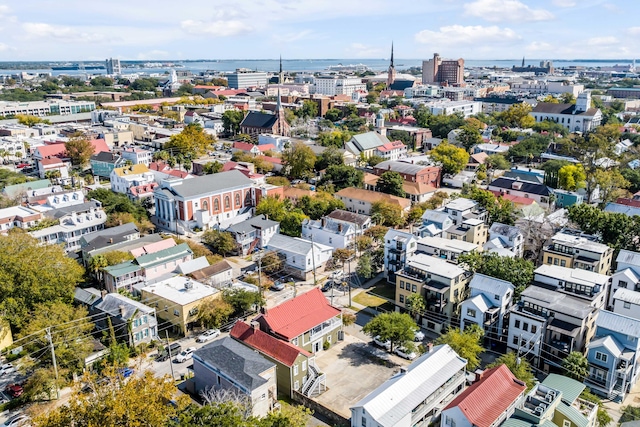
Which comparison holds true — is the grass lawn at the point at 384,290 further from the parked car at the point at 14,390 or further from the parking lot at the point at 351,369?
the parked car at the point at 14,390

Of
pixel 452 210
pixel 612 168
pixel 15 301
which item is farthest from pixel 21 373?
pixel 612 168

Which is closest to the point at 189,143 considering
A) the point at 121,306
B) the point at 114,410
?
the point at 121,306

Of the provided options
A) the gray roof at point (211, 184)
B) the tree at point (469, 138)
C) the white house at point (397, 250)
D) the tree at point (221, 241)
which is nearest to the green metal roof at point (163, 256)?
the tree at point (221, 241)

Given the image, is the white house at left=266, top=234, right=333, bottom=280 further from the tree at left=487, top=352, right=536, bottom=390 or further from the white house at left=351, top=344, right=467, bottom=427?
the tree at left=487, top=352, right=536, bottom=390

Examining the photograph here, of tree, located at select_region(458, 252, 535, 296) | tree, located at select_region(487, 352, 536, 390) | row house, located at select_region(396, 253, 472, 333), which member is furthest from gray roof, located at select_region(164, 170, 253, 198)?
tree, located at select_region(487, 352, 536, 390)

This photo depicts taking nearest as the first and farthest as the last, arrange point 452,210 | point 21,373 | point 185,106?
point 21,373
point 452,210
point 185,106

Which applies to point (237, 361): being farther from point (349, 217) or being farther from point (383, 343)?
point (349, 217)

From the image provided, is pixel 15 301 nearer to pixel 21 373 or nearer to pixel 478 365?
pixel 21 373
